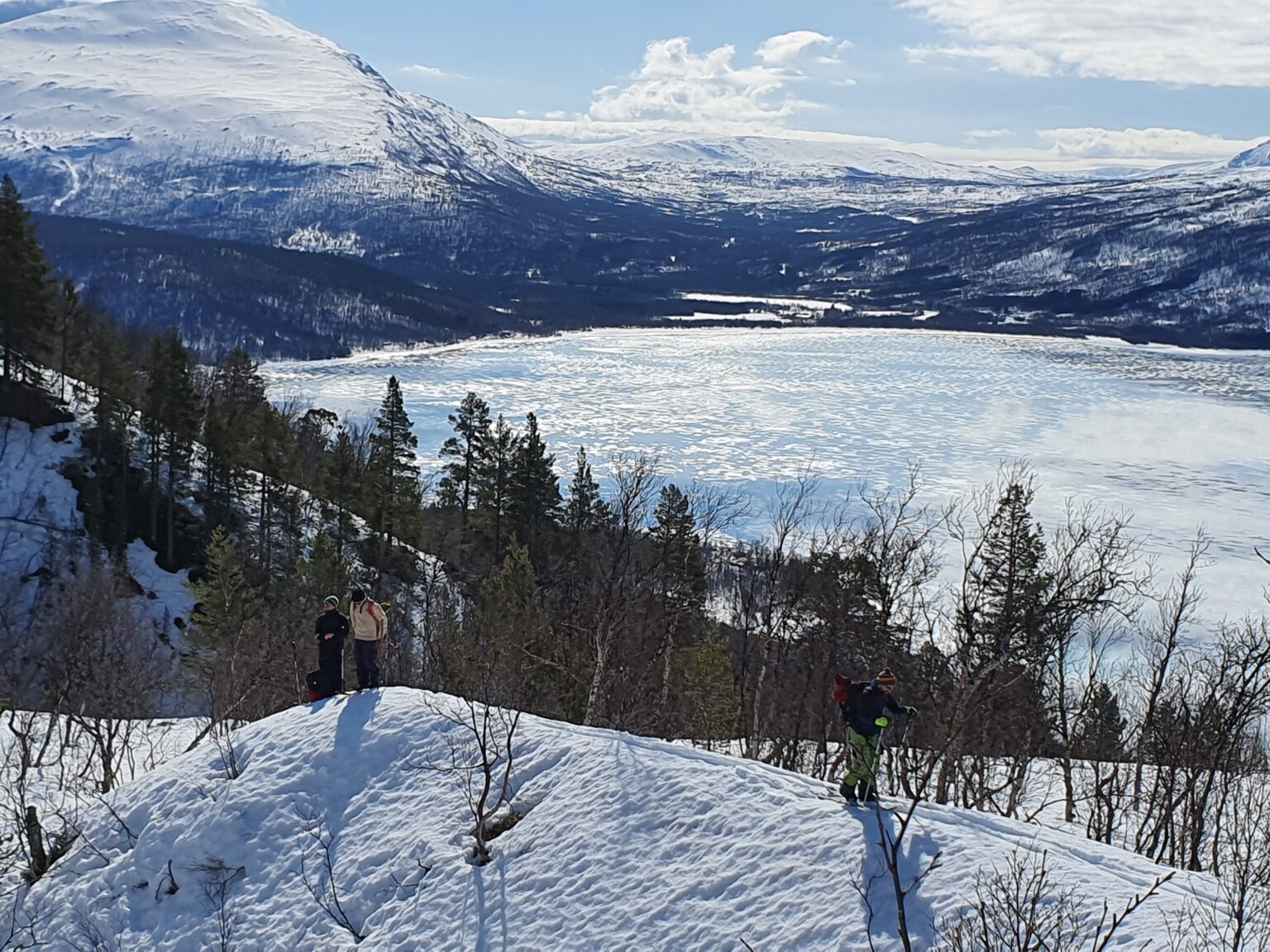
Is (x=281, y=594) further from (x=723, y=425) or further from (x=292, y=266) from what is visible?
(x=292, y=266)

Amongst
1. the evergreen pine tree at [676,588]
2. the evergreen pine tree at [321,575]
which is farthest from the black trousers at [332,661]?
the evergreen pine tree at [321,575]

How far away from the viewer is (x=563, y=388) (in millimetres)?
123062

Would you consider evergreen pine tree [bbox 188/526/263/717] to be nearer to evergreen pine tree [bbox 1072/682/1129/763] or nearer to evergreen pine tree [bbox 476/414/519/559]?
evergreen pine tree [bbox 476/414/519/559]

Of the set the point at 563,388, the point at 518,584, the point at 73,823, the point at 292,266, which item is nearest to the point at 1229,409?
the point at 563,388

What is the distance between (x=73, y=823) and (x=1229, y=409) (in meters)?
125

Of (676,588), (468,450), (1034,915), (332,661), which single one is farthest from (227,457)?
(1034,915)

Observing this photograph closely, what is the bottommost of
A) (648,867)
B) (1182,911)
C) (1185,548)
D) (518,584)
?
(1185,548)

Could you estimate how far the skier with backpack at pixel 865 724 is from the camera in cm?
1074

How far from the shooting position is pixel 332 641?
1568 centimetres

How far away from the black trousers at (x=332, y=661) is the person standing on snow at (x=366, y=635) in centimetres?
31

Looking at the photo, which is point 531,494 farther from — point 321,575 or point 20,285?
point 20,285

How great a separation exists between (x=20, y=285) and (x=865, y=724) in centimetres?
4375

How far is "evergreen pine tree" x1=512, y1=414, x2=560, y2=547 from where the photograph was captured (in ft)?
153

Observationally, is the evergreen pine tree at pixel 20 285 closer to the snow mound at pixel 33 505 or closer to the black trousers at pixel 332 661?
the snow mound at pixel 33 505
